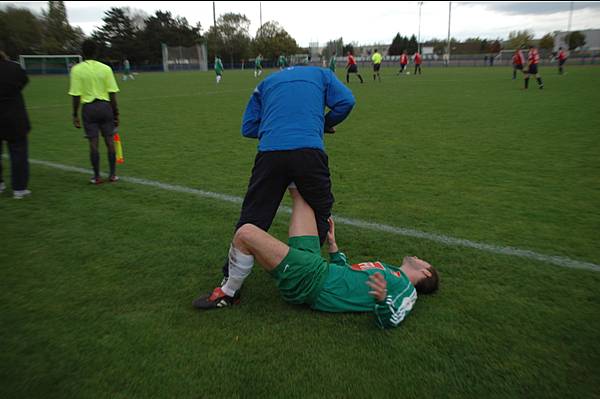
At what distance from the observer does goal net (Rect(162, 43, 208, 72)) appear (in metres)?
56.9

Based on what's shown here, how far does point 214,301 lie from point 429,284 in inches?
63.0

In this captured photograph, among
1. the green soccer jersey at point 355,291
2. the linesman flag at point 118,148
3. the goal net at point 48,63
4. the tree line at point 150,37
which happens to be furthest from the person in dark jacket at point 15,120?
the tree line at point 150,37

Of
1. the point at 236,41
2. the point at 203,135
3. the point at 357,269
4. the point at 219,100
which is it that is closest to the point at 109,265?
the point at 357,269

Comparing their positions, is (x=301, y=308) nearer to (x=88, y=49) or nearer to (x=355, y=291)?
(x=355, y=291)

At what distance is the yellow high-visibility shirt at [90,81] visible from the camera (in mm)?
5945

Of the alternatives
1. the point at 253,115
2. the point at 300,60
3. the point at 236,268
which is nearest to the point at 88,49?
the point at 253,115

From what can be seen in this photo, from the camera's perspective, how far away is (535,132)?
9.89m

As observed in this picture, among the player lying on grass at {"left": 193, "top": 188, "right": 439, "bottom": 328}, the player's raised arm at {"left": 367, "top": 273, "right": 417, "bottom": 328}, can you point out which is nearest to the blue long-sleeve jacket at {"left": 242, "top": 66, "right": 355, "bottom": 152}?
the player lying on grass at {"left": 193, "top": 188, "right": 439, "bottom": 328}

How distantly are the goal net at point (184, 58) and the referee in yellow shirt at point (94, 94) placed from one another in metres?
54.1

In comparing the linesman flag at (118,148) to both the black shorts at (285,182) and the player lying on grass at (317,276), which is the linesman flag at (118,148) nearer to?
the black shorts at (285,182)

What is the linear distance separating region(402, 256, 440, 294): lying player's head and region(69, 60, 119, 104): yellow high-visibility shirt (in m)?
5.02

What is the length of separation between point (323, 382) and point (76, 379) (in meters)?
1.38

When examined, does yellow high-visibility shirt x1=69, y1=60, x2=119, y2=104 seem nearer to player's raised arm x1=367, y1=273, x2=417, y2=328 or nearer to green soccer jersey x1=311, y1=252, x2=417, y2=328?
green soccer jersey x1=311, y1=252, x2=417, y2=328

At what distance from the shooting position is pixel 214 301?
3.10 meters
